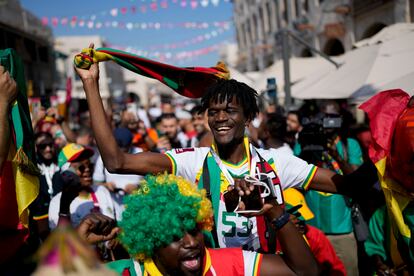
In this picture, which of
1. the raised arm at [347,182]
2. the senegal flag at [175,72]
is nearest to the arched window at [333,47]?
the senegal flag at [175,72]

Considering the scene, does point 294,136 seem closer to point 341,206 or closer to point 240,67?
point 341,206

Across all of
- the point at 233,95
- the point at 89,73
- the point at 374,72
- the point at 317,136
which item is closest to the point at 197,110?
the point at 317,136

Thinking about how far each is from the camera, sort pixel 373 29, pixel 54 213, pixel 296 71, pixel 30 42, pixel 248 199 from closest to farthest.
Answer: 1. pixel 248 199
2. pixel 54 213
3. pixel 296 71
4. pixel 373 29
5. pixel 30 42

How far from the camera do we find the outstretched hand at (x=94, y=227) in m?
1.85

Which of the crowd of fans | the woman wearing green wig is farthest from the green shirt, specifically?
the woman wearing green wig

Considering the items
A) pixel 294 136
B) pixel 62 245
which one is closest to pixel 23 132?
pixel 62 245

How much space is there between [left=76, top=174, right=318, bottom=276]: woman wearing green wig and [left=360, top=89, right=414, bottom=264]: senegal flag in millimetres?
694

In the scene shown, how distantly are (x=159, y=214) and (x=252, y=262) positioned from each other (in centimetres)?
52

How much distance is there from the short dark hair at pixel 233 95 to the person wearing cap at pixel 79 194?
1550 millimetres

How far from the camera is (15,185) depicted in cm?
202

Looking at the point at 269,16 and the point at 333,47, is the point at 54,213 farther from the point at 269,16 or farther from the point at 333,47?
the point at 269,16

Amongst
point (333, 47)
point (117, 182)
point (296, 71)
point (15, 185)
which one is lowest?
point (117, 182)

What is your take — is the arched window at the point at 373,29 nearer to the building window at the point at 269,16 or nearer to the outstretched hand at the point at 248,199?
the building window at the point at 269,16

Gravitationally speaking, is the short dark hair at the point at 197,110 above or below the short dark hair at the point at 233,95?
below
